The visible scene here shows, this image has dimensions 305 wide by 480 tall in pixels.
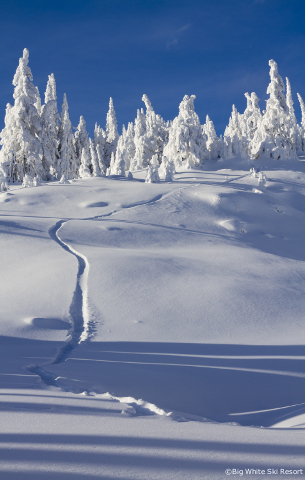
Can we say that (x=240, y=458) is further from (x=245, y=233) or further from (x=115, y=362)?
(x=245, y=233)

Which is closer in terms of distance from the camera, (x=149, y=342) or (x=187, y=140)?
(x=149, y=342)

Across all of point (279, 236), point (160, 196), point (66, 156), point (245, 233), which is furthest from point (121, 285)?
point (66, 156)

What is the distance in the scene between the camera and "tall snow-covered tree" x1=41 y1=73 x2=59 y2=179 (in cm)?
2738

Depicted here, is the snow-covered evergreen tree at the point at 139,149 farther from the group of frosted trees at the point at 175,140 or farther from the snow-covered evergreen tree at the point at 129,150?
the group of frosted trees at the point at 175,140

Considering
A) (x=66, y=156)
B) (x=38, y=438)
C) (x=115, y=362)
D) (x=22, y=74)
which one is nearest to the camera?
(x=38, y=438)

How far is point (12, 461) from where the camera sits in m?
1.59

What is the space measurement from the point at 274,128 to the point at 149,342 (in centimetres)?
2337

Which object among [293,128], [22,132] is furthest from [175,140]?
[22,132]

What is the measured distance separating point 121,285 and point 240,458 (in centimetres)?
486

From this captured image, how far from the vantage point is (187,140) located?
22641 millimetres

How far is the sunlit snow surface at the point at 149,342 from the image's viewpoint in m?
1.76

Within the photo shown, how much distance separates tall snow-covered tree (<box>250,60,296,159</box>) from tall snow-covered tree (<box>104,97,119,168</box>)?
23.4 m

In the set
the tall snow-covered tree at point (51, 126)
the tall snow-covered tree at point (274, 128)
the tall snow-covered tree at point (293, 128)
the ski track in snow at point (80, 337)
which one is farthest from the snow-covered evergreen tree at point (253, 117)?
the ski track in snow at point (80, 337)

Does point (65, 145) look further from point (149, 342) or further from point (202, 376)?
point (202, 376)
